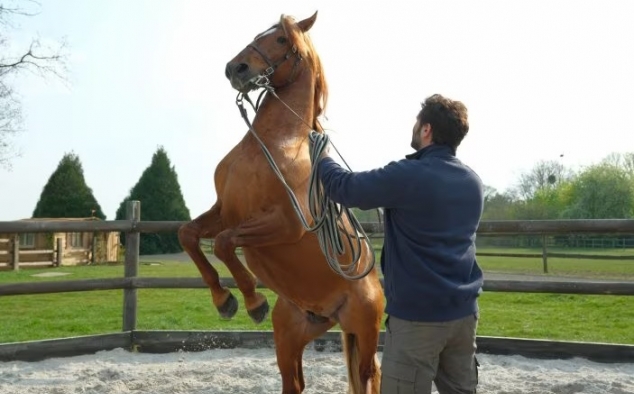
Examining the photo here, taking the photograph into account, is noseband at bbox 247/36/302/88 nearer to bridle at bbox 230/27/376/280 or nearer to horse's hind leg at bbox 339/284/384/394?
bridle at bbox 230/27/376/280

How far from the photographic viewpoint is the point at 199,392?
4.79 m

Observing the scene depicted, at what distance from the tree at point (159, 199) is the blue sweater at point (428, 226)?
25259mm

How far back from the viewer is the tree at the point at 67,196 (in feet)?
86.4

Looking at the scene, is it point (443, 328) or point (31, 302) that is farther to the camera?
point (31, 302)

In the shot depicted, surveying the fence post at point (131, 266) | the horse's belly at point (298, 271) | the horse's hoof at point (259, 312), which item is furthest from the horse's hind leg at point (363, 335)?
the fence post at point (131, 266)

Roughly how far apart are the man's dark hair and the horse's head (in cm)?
129

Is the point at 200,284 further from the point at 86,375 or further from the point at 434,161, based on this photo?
the point at 434,161

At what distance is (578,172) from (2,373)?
40.3 metres

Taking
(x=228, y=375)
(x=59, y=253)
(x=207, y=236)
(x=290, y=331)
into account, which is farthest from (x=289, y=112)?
(x=59, y=253)

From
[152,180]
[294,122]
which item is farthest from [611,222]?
[152,180]

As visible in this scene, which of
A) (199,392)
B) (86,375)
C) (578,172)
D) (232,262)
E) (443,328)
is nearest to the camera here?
(443,328)

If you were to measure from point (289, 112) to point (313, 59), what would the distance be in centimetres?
39

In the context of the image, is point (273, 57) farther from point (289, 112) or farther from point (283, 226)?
point (283, 226)

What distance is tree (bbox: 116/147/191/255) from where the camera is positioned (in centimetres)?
2711
